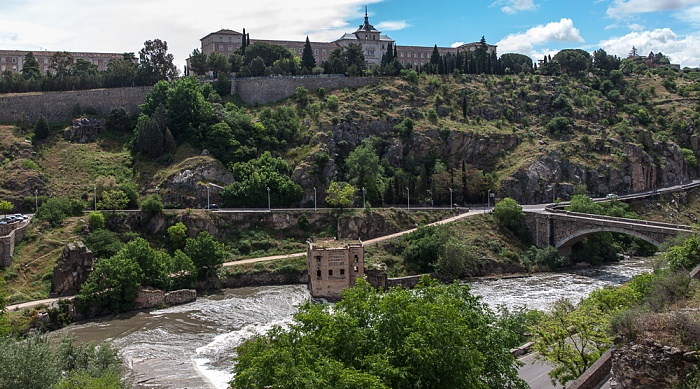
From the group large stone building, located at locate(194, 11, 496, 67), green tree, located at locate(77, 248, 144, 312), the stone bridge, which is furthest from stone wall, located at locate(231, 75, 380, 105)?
green tree, located at locate(77, 248, 144, 312)

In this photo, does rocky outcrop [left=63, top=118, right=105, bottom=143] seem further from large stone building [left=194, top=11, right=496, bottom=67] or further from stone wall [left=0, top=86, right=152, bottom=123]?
large stone building [left=194, top=11, right=496, bottom=67]

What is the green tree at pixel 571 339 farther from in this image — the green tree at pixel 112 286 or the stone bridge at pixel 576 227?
the green tree at pixel 112 286

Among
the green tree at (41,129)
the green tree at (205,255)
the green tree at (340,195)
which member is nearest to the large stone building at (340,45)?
the green tree at (41,129)

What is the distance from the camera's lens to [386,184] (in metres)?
72.6

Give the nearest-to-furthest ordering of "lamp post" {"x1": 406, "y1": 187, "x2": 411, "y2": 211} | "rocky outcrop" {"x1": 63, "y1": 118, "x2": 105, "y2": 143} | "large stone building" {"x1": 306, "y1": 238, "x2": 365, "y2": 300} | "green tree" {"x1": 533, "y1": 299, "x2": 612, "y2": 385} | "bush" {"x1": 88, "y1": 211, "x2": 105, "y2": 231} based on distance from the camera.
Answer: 1. "green tree" {"x1": 533, "y1": 299, "x2": 612, "y2": 385}
2. "large stone building" {"x1": 306, "y1": 238, "x2": 365, "y2": 300}
3. "bush" {"x1": 88, "y1": 211, "x2": 105, "y2": 231}
4. "lamp post" {"x1": 406, "y1": 187, "x2": 411, "y2": 211}
5. "rocky outcrop" {"x1": 63, "y1": 118, "x2": 105, "y2": 143}

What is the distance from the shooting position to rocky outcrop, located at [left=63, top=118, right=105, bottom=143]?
78375 millimetres

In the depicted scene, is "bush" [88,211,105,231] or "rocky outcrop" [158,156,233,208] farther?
"rocky outcrop" [158,156,233,208]

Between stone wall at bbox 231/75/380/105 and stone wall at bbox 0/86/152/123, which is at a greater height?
stone wall at bbox 231/75/380/105

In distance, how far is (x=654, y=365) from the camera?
1554cm

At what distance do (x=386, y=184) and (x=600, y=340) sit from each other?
1941 inches

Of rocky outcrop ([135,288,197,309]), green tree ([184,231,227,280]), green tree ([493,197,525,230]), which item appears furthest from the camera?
green tree ([493,197,525,230])

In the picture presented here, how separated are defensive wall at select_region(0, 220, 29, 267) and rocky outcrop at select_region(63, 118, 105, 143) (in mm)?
22534

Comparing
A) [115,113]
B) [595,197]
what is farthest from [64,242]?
[595,197]

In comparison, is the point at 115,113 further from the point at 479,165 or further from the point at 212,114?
the point at 479,165
